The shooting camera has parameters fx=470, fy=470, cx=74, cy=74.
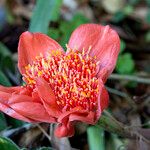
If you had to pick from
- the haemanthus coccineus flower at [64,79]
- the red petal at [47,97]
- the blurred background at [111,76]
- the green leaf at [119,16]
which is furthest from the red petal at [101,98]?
the green leaf at [119,16]

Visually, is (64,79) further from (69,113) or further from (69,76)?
(69,113)

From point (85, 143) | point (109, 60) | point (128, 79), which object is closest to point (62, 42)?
point (128, 79)

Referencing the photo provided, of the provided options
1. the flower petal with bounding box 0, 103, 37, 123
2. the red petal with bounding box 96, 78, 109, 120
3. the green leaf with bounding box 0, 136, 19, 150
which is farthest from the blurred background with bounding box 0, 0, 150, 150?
the red petal with bounding box 96, 78, 109, 120

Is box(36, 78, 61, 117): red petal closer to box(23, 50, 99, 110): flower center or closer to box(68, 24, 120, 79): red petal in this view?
box(23, 50, 99, 110): flower center

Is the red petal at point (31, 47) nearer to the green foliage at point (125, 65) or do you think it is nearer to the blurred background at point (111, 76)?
the blurred background at point (111, 76)

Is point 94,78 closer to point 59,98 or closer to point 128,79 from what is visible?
point 59,98

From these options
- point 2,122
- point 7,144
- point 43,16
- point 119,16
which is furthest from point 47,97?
point 119,16
